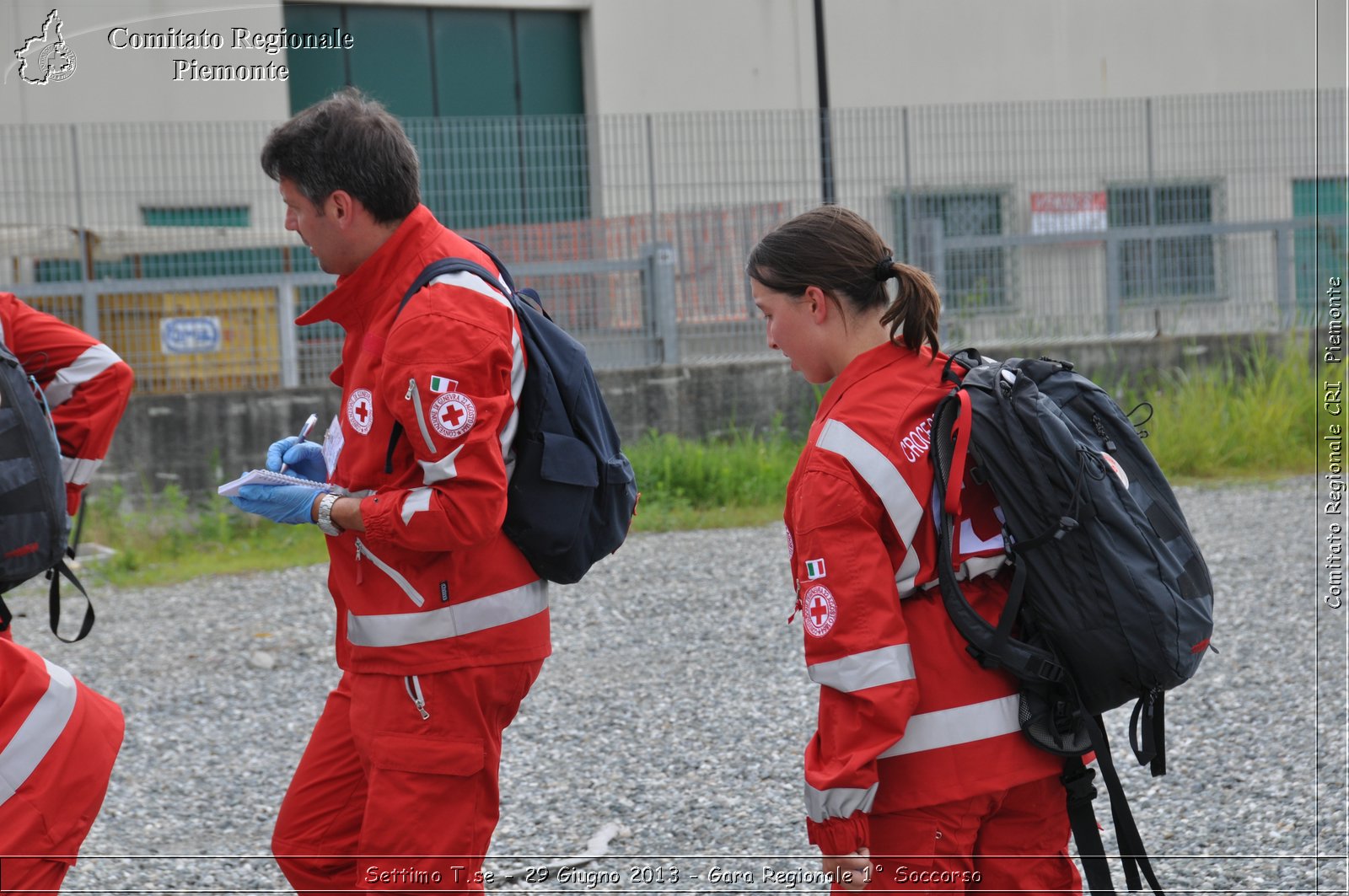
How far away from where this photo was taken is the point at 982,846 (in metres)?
2.33

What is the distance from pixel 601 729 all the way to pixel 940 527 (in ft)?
10.7

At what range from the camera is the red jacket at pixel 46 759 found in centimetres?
254

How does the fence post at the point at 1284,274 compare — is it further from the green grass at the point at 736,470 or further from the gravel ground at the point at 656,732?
the gravel ground at the point at 656,732

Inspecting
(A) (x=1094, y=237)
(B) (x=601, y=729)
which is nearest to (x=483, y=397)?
(B) (x=601, y=729)

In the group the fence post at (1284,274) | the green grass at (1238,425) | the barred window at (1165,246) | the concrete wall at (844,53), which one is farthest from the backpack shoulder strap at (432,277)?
the concrete wall at (844,53)

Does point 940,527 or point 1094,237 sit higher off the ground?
point 1094,237

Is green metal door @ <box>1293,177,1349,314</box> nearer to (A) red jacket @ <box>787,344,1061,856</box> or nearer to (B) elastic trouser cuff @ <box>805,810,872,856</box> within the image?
(A) red jacket @ <box>787,344,1061,856</box>

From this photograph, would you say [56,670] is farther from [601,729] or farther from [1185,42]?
[1185,42]

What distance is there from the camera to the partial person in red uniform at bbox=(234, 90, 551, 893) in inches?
94.0

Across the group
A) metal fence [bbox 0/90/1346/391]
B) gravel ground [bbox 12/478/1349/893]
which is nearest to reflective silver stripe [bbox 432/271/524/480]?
gravel ground [bbox 12/478/1349/893]

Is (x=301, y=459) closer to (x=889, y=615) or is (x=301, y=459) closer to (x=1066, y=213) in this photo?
(x=889, y=615)

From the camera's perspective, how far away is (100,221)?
10.1 metres

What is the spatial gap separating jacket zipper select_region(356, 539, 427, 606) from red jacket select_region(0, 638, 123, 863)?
0.69 meters

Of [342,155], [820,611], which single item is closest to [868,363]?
[820,611]
